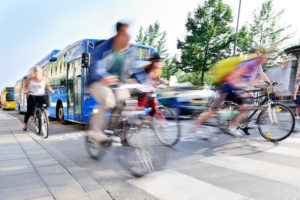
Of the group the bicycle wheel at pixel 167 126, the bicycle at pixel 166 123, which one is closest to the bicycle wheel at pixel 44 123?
the bicycle at pixel 166 123

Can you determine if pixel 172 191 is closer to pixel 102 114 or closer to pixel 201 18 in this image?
pixel 102 114

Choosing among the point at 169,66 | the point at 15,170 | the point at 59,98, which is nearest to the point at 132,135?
the point at 15,170

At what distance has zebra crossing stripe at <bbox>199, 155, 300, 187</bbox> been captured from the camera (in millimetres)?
3111

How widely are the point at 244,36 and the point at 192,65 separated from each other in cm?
589

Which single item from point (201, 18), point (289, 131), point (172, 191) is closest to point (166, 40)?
point (201, 18)

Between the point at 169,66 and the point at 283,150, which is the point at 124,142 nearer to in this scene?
the point at 283,150

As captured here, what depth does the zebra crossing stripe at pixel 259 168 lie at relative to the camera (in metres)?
3.11

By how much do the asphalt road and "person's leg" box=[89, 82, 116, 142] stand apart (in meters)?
0.35

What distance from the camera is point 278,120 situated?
5.08m

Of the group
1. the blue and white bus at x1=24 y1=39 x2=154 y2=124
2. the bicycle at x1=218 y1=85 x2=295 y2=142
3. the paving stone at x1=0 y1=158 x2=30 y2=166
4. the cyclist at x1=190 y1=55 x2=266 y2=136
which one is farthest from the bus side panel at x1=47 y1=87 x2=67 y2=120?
the bicycle at x1=218 y1=85 x2=295 y2=142

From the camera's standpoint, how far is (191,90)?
10445mm

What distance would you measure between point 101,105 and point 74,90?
5824 mm

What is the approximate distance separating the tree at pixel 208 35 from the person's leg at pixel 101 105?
23.2m

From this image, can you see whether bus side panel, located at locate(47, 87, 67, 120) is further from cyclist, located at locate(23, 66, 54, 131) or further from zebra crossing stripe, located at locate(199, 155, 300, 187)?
zebra crossing stripe, located at locate(199, 155, 300, 187)
